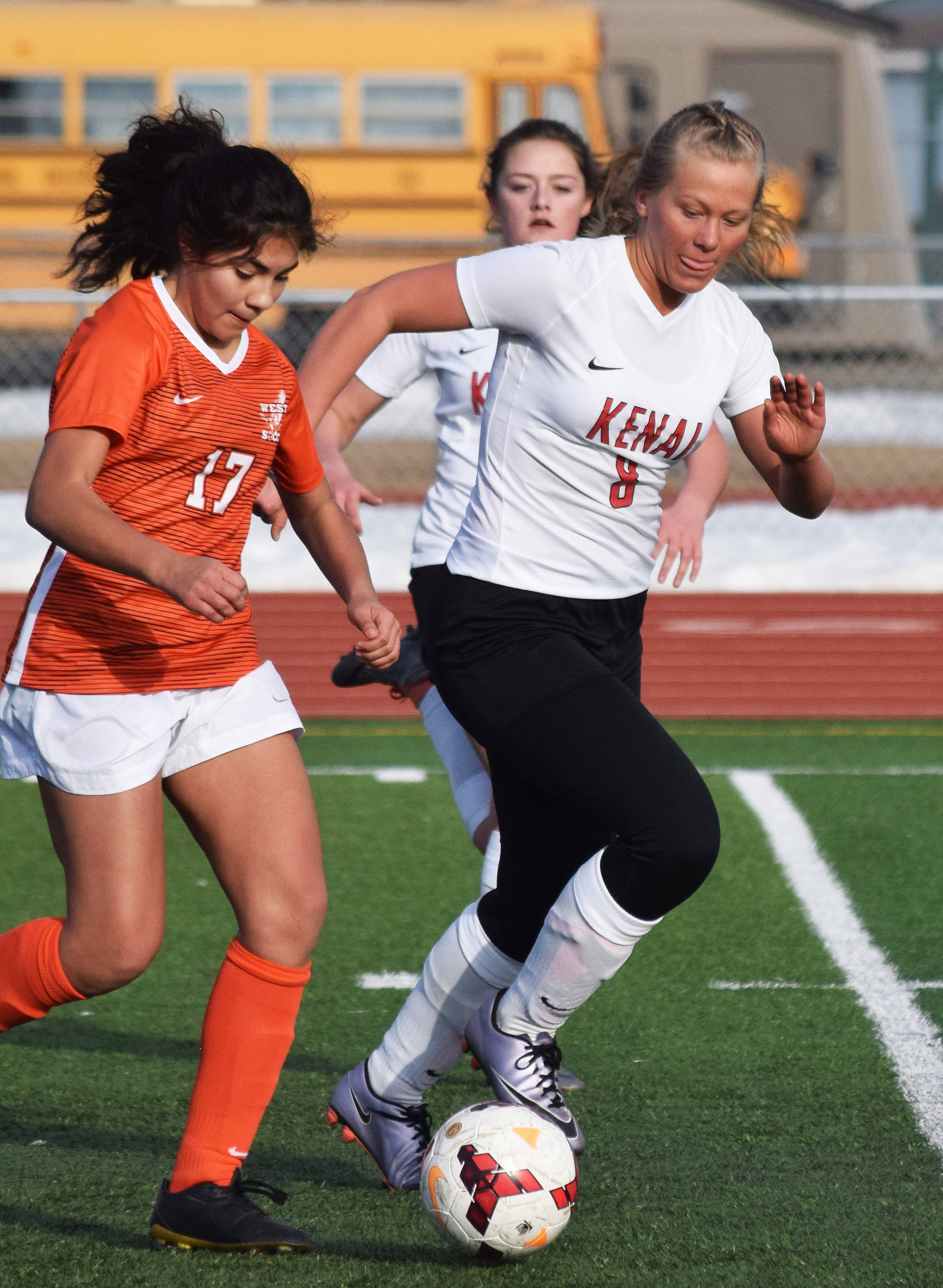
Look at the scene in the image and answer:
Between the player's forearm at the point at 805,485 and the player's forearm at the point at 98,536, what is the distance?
4.18ft

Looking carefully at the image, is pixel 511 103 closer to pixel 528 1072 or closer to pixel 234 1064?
pixel 528 1072

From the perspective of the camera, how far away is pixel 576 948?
3049 millimetres

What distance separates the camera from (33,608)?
307cm

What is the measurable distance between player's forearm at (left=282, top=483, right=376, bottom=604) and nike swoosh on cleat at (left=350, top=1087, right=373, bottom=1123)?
1.00 metres

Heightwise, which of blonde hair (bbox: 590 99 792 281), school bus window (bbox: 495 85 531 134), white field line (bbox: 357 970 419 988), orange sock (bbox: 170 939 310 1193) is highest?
blonde hair (bbox: 590 99 792 281)

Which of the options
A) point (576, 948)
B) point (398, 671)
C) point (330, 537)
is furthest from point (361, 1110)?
point (398, 671)

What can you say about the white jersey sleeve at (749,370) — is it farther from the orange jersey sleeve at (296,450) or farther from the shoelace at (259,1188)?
the shoelace at (259,1188)

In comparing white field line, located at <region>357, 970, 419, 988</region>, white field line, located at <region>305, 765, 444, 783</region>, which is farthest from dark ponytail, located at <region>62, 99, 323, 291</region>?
white field line, located at <region>305, 765, 444, 783</region>

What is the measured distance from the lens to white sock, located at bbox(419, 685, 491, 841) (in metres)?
4.43

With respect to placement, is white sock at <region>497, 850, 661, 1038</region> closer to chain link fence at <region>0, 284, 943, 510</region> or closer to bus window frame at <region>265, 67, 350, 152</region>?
chain link fence at <region>0, 284, 943, 510</region>

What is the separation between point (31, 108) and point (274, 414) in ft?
46.2

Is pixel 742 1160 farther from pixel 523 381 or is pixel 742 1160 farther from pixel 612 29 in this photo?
pixel 612 29

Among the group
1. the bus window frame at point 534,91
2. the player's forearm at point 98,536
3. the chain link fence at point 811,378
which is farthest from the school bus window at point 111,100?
the player's forearm at point 98,536

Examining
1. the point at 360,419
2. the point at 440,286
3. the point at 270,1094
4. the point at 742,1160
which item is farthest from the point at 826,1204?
the point at 360,419
